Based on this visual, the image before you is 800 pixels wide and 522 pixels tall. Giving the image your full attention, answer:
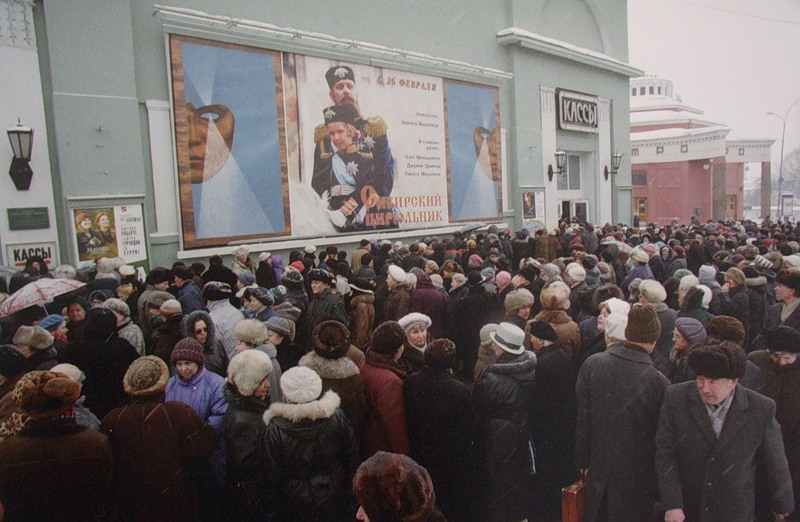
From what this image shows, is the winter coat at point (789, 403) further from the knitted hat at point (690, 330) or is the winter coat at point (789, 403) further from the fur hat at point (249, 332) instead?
the fur hat at point (249, 332)

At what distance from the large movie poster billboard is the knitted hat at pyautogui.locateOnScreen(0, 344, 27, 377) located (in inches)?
293

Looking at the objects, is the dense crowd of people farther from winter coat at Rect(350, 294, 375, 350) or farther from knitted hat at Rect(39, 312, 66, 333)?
winter coat at Rect(350, 294, 375, 350)

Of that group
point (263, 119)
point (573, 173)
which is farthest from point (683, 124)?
point (263, 119)

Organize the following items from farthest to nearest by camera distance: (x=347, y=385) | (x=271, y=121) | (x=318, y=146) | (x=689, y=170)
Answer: (x=689, y=170), (x=318, y=146), (x=271, y=121), (x=347, y=385)

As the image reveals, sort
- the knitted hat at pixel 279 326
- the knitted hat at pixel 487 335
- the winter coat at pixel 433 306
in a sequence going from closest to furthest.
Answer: the knitted hat at pixel 487 335
the knitted hat at pixel 279 326
the winter coat at pixel 433 306

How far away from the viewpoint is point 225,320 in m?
5.14

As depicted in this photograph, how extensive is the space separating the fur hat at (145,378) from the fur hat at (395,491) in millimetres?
1633

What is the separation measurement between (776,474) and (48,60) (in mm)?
10726

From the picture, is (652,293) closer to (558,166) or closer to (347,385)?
(347,385)

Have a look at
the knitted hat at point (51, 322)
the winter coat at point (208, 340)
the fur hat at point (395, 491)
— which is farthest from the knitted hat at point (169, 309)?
the fur hat at point (395, 491)

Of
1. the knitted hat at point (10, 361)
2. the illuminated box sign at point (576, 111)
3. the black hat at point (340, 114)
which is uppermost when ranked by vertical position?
the illuminated box sign at point (576, 111)

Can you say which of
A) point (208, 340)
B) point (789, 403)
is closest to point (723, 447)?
point (789, 403)

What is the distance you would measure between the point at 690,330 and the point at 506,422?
4.89 feet

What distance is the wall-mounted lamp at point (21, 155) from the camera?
852cm
